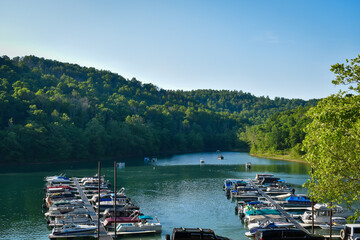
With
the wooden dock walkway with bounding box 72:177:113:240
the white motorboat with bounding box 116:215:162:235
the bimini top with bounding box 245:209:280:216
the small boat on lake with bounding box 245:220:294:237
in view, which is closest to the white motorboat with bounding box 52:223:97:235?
the wooden dock walkway with bounding box 72:177:113:240

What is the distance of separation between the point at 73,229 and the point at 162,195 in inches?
789

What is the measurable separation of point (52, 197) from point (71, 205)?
5.45m

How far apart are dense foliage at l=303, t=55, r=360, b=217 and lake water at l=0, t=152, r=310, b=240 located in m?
15.9

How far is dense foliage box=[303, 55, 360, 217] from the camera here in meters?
15.7

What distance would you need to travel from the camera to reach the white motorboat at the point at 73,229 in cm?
3183

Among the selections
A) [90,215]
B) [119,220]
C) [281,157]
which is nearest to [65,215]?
[90,215]

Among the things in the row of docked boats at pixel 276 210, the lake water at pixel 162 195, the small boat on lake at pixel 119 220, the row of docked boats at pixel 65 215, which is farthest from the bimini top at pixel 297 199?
the row of docked boats at pixel 65 215

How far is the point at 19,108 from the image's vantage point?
328ft

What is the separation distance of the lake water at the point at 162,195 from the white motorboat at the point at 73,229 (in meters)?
1.13

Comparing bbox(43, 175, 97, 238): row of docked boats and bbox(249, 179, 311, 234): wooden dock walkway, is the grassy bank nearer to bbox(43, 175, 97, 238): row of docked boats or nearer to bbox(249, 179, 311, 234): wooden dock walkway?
bbox(249, 179, 311, 234): wooden dock walkway

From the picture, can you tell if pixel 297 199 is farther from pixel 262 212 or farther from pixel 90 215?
pixel 90 215

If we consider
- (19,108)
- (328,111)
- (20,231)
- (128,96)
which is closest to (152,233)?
(20,231)

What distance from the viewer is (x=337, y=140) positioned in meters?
16.6

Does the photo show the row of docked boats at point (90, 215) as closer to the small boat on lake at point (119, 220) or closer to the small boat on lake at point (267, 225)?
the small boat on lake at point (119, 220)
